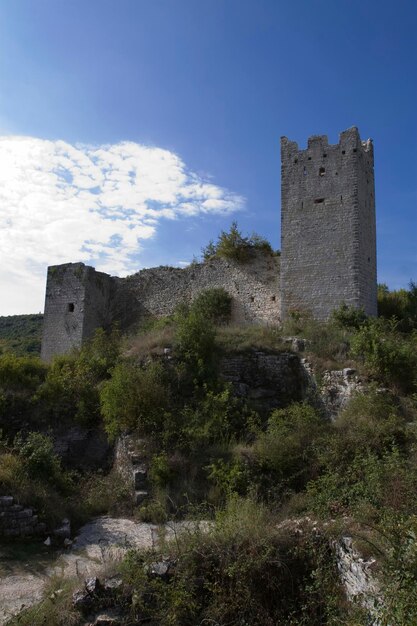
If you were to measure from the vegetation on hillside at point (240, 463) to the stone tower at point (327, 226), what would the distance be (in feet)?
2.87

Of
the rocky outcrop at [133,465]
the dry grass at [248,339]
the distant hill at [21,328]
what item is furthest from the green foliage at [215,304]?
the distant hill at [21,328]

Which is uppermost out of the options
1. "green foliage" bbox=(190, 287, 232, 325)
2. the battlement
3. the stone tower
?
the battlement

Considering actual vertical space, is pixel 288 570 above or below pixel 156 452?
below

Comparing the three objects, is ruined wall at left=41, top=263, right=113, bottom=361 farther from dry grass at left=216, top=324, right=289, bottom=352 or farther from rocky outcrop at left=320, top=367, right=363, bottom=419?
rocky outcrop at left=320, top=367, right=363, bottom=419

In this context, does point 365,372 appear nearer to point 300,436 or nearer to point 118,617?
point 300,436

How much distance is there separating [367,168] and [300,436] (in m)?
11.1

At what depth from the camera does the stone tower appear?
615 inches

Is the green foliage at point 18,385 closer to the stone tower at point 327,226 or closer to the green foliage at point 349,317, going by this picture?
the stone tower at point 327,226

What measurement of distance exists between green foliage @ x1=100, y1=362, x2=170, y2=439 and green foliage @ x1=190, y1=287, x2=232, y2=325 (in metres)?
7.71

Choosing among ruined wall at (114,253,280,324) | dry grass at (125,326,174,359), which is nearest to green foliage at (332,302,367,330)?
ruined wall at (114,253,280,324)

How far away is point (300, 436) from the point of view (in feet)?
29.6

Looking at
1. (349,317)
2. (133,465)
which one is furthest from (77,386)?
(349,317)

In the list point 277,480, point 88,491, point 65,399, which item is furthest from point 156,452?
point 65,399

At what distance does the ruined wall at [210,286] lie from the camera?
17.9 m
